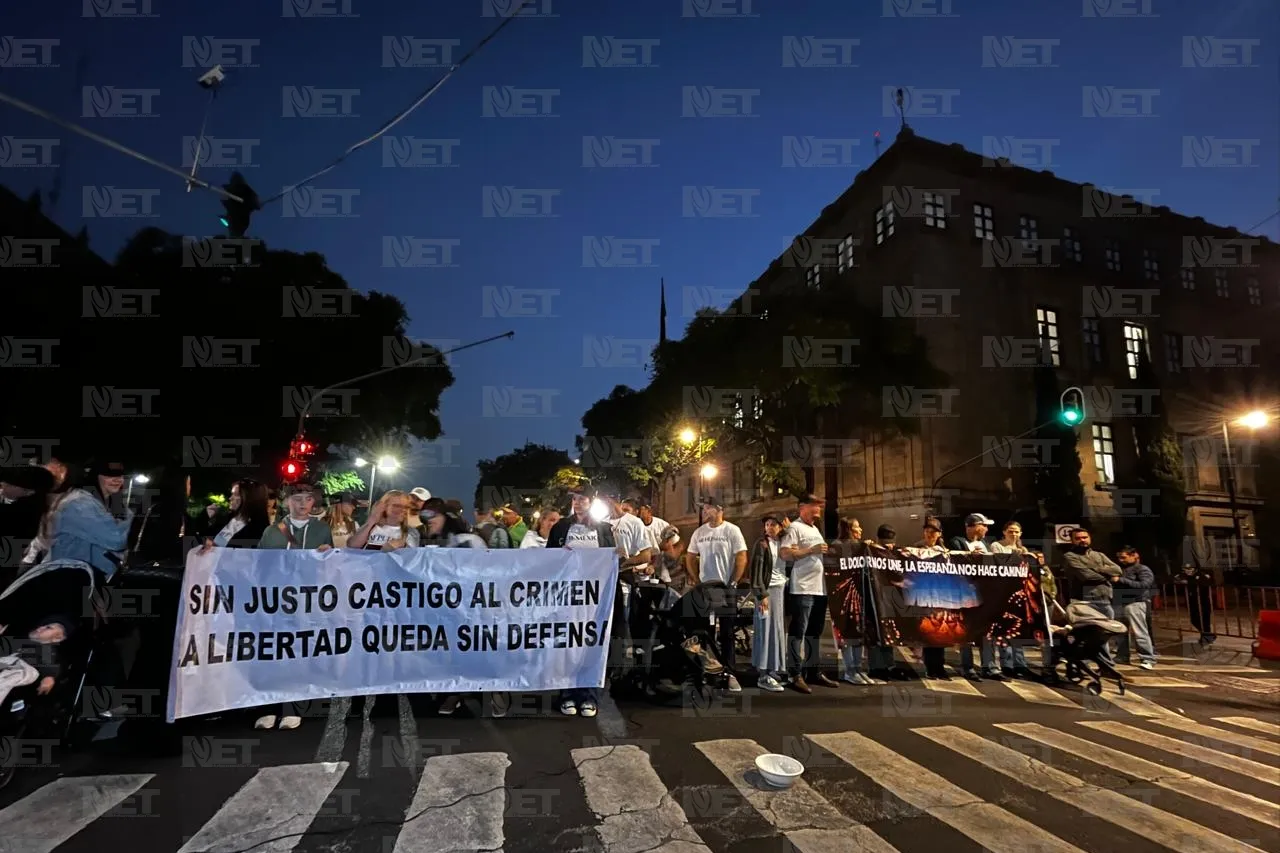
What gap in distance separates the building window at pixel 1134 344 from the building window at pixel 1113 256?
250 cm

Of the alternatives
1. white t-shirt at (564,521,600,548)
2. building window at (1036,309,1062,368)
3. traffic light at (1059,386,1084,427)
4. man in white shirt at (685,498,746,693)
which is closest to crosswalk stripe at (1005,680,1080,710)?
man in white shirt at (685,498,746,693)

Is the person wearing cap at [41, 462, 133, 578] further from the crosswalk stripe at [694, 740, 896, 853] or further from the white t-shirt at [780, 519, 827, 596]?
the white t-shirt at [780, 519, 827, 596]

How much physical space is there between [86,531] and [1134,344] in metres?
35.0

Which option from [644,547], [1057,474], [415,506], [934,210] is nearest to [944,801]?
[644,547]

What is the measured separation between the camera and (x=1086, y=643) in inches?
324

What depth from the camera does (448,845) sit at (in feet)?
12.1

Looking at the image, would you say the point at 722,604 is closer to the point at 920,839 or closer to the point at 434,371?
the point at 920,839

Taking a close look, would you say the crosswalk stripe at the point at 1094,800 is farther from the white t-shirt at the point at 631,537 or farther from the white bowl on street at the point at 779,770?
the white t-shirt at the point at 631,537

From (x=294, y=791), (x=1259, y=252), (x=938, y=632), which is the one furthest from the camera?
(x=1259, y=252)

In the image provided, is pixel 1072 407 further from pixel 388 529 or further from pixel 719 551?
pixel 388 529

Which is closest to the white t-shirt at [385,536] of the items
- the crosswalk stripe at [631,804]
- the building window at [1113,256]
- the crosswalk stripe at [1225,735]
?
the crosswalk stripe at [631,804]

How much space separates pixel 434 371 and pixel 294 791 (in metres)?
36.7

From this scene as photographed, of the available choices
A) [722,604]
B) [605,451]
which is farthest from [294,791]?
[605,451]

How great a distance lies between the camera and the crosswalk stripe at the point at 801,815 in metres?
3.82
